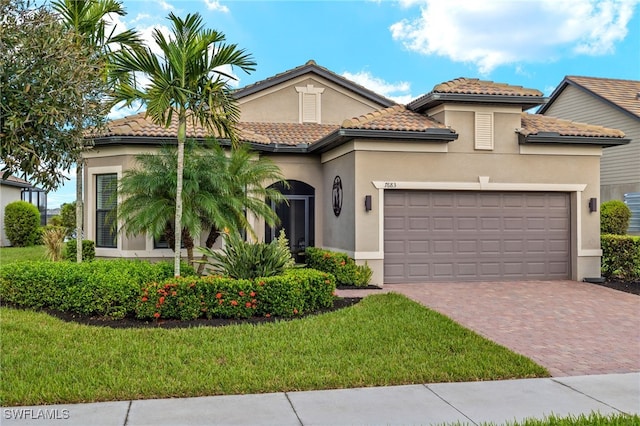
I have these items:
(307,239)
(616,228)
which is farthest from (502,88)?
(616,228)

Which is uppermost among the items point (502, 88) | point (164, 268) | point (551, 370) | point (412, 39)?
point (412, 39)

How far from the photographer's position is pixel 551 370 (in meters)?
6.46

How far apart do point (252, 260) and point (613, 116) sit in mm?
18327

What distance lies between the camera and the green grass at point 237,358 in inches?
221

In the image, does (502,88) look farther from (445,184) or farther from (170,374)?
(170,374)

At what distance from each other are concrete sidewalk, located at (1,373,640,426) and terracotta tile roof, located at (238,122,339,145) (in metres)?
9.99

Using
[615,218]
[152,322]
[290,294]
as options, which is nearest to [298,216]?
[290,294]

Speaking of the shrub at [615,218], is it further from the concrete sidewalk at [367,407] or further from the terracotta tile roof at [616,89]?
the concrete sidewalk at [367,407]

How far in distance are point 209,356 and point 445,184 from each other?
8.51 m

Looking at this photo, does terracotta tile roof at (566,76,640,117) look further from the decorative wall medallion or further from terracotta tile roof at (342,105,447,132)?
the decorative wall medallion

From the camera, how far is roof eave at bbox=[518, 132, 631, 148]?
1355cm

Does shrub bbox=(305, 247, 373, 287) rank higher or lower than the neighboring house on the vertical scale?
lower

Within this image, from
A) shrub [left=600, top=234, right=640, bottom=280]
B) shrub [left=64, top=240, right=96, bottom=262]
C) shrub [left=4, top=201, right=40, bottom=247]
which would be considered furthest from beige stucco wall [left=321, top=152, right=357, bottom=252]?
shrub [left=4, top=201, right=40, bottom=247]

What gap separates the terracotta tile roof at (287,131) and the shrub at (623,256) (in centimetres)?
858
